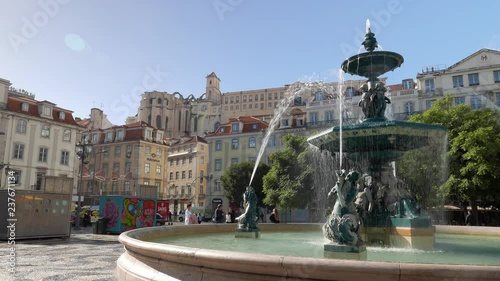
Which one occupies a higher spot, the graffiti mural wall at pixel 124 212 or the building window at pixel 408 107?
the building window at pixel 408 107

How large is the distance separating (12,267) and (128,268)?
4.56 meters

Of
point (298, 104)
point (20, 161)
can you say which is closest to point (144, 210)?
point (20, 161)

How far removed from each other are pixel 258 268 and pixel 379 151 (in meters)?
6.29

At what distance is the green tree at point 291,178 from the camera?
33.1 meters

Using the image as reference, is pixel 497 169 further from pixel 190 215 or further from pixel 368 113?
pixel 190 215

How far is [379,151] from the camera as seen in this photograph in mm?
9219

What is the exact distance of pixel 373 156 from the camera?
930 centimetres

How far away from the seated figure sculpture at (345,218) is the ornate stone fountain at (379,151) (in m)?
0.38

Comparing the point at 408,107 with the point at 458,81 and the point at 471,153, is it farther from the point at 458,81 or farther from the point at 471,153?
the point at 471,153

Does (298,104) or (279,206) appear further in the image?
(298,104)

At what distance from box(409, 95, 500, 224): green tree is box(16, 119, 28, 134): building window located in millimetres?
37000

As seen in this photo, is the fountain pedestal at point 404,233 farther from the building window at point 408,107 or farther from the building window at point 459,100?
the building window at point 459,100

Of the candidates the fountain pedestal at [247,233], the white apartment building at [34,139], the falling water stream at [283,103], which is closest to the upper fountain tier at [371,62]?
the falling water stream at [283,103]

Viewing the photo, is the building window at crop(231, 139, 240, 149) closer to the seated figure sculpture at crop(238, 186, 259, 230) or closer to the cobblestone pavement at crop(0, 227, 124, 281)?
the cobblestone pavement at crop(0, 227, 124, 281)
